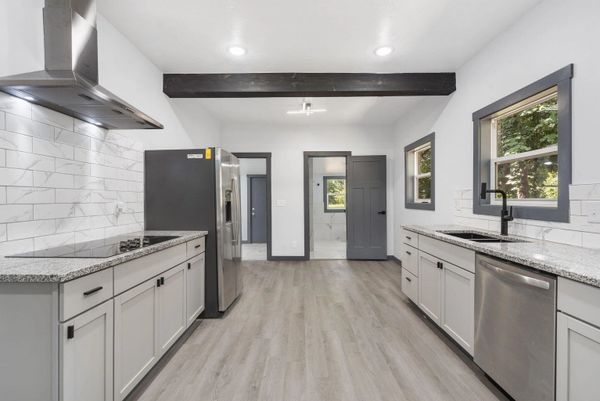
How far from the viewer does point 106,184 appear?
215 cm

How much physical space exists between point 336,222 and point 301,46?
613 centimetres

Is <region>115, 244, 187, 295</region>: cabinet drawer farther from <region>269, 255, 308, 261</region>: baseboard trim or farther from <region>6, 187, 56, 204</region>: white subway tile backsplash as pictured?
<region>269, 255, 308, 261</region>: baseboard trim

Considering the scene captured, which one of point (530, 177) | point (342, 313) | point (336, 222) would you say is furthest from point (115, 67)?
point (336, 222)

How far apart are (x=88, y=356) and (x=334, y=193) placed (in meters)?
7.49

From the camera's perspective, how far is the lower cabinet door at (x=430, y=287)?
225 centimetres

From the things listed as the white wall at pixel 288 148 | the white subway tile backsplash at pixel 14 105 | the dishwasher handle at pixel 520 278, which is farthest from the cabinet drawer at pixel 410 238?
the white subway tile backsplash at pixel 14 105

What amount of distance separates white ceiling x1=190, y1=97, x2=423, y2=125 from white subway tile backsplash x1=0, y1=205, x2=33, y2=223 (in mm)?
2288

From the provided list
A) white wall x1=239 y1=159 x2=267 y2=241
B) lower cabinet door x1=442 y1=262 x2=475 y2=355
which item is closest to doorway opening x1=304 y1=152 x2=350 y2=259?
white wall x1=239 y1=159 x2=267 y2=241

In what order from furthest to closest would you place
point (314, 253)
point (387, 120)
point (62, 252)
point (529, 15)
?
point (314, 253)
point (387, 120)
point (529, 15)
point (62, 252)

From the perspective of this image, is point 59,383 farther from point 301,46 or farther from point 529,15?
point 529,15

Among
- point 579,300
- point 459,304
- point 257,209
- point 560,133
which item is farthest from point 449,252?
point 257,209

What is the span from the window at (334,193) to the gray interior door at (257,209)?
85.3 inches

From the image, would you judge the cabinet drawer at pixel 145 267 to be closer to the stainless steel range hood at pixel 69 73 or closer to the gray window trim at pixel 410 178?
the stainless steel range hood at pixel 69 73

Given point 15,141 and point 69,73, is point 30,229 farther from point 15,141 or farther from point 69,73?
point 69,73
